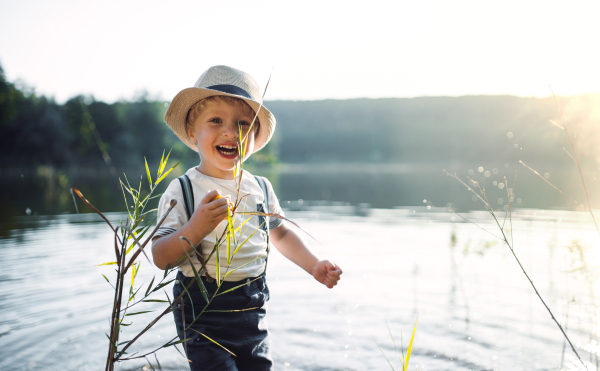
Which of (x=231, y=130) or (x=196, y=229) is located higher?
(x=231, y=130)

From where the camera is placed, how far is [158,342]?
10.8 feet

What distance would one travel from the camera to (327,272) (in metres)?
2.13

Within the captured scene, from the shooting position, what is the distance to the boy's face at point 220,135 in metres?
2.03

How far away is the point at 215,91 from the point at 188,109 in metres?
0.28

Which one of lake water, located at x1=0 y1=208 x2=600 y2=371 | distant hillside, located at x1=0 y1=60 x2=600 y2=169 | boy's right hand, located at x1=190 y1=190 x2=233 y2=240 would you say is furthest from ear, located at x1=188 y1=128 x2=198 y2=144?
distant hillside, located at x1=0 y1=60 x2=600 y2=169

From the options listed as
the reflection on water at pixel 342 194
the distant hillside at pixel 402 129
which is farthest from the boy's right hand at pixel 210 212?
the distant hillside at pixel 402 129

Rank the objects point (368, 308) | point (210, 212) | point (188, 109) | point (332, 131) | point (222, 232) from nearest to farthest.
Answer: point (210, 212) < point (222, 232) < point (188, 109) < point (368, 308) < point (332, 131)

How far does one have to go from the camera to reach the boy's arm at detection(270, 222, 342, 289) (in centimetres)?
210

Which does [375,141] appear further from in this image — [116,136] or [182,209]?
[182,209]

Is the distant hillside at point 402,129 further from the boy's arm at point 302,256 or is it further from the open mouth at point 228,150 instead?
the open mouth at point 228,150

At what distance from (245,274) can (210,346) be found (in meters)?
0.36

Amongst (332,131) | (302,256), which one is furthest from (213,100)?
(332,131)

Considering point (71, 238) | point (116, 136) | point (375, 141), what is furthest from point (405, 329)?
point (375, 141)

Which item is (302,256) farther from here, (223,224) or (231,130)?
(231,130)
